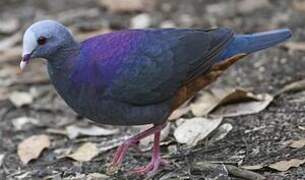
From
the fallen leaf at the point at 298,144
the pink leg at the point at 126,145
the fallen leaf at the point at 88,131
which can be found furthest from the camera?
the fallen leaf at the point at 88,131

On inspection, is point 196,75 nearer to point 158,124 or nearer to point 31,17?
point 158,124

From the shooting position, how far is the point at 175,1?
688 centimetres

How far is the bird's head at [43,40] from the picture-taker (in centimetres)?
376

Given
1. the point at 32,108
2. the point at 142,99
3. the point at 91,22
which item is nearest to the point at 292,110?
the point at 142,99

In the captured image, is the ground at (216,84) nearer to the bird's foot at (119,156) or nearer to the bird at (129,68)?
the bird's foot at (119,156)

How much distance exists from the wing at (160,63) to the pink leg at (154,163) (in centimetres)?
32

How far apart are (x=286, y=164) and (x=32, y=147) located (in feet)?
5.86

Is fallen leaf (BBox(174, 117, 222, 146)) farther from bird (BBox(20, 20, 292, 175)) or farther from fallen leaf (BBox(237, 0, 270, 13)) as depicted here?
fallen leaf (BBox(237, 0, 270, 13))

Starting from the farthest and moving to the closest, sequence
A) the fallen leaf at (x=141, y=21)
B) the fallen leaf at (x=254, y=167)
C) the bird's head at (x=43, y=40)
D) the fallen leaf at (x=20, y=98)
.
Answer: the fallen leaf at (x=141, y=21), the fallen leaf at (x=20, y=98), the fallen leaf at (x=254, y=167), the bird's head at (x=43, y=40)

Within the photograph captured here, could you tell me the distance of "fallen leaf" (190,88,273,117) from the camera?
4.71 metres

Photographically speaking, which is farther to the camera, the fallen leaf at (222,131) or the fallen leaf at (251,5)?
the fallen leaf at (251,5)

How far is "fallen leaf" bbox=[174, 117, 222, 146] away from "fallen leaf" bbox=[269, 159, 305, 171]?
0.70m

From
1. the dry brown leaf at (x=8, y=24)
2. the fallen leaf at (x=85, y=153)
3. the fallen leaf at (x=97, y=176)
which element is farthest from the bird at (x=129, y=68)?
the dry brown leaf at (x=8, y=24)

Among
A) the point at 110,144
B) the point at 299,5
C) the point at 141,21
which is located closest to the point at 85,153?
the point at 110,144
